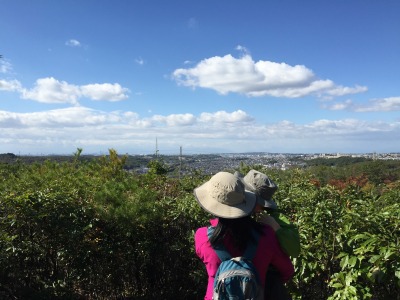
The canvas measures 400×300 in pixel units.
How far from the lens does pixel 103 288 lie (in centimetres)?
446

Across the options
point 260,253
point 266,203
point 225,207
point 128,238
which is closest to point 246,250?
point 260,253

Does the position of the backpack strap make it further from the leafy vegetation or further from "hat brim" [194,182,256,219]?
the leafy vegetation

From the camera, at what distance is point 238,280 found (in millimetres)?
1766

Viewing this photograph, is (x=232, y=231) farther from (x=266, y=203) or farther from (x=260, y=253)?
(x=266, y=203)

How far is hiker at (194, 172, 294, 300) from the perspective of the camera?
1877 millimetres

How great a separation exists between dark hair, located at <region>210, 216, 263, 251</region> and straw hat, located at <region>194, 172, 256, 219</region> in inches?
1.9

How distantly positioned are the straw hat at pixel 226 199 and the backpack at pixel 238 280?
8.8 inches

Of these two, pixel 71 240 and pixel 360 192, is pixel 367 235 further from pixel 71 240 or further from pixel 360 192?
pixel 71 240

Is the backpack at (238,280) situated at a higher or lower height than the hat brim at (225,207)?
lower

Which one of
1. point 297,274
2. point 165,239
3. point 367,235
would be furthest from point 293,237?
point 165,239

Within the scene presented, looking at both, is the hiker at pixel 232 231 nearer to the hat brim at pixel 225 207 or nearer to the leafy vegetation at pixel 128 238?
the hat brim at pixel 225 207

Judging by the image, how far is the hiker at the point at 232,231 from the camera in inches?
73.9

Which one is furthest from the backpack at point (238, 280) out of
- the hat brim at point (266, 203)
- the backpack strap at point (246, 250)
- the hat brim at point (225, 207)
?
the hat brim at point (266, 203)

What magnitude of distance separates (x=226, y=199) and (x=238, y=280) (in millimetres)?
410
